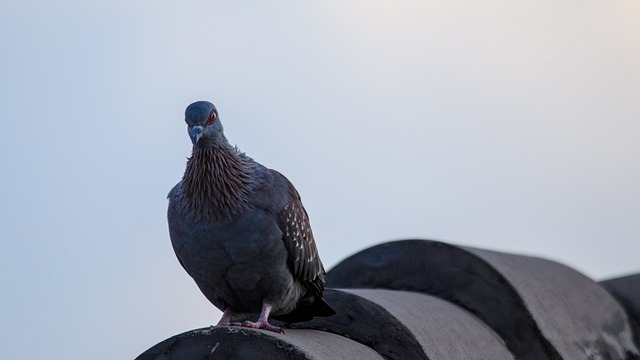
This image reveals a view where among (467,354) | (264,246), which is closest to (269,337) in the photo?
(264,246)

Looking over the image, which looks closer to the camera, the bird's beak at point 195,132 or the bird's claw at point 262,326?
the bird's claw at point 262,326

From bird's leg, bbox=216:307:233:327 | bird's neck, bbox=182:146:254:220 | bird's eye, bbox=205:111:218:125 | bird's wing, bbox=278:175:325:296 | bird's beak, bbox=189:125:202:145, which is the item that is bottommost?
bird's leg, bbox=216:307:233:327

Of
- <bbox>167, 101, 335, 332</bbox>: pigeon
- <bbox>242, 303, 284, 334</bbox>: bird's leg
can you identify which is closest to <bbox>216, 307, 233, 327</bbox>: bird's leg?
<bbox>167, 101, 335, 332</bbox>: pigeon

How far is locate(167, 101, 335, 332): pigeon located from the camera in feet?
20.5

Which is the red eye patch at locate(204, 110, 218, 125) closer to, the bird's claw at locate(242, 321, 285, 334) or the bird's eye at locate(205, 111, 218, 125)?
the bird's eye at locate(205, 111, 218, 125)

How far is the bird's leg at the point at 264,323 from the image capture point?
19.8 feet

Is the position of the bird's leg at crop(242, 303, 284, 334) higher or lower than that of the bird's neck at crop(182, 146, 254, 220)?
lower

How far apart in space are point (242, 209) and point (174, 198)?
0.50 meters

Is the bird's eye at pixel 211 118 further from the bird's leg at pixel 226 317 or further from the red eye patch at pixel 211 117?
Result: the bird's leg at pixel 226 317

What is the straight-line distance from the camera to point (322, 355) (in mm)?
5754

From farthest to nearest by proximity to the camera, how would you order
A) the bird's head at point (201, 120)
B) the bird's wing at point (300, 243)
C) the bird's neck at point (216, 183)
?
the bird's wing at point (300, 243) → the bird's neck at point (216, 183) → the bird's head at point (201, 120)

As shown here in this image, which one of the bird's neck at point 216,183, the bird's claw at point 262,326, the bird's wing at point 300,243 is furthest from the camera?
the bird's wing at point 300,243

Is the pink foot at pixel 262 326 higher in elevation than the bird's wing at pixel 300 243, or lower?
lower

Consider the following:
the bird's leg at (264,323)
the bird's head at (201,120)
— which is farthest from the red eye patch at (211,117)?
the bird's leg at (264,323)
